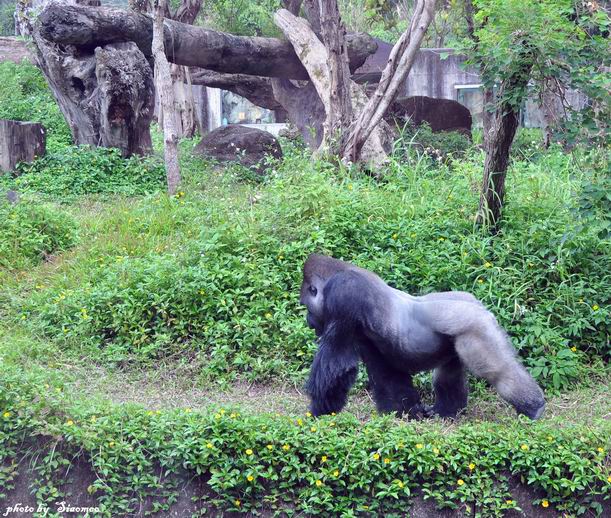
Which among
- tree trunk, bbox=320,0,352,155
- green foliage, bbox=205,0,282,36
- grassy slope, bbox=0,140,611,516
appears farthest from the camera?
green foliage, bbox=205,0,282,36

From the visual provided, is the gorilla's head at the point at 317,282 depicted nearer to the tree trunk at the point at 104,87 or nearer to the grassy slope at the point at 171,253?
the grassy slope at the point at 171,253

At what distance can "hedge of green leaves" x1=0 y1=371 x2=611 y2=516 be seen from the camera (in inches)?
150

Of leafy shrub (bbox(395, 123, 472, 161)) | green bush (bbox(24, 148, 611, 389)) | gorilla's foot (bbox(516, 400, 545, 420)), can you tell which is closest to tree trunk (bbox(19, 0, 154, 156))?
green bush (bbox(24, 148, 611, 389))

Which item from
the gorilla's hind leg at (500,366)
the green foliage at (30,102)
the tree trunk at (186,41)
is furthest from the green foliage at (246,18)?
the gorilla's hind leg at (500,366)

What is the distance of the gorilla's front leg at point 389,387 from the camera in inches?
181

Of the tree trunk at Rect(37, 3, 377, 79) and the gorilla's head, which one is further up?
the tree trunk at Rect(37, 3, 377, 79)

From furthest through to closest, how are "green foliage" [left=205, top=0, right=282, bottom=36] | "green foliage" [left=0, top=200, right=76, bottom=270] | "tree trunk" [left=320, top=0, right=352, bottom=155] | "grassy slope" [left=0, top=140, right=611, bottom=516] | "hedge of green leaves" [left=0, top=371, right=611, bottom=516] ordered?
"green foliage" [left=205, top=0, right=282, bottom=36] → "tree trunk" [left=320, top=0, right=352, bottom=155] → "green foliage" [left=0, top=200, right=76, bottom=270] → "grassy slope" [left=0, top=140, right=611, bottom=516] → "hedge of green leaves" [left=0, top=371, right=611, bottom=516]

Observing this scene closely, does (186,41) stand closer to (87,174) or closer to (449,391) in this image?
(87,174)

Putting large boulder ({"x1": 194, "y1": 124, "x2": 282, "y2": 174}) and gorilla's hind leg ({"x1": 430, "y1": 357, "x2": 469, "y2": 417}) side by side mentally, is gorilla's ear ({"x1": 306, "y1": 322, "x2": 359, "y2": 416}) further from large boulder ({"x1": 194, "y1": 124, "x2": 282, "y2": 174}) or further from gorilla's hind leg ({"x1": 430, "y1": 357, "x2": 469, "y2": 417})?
large boulder ({"x1": 194, "y1": 124, "x2": 282, "y2": 174})

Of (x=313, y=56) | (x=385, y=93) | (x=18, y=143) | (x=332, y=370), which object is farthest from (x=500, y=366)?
(x=313, y=56)

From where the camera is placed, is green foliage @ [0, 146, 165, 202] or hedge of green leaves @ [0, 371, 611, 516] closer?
hedge of green leaves @ [0, 371, 611, 516]

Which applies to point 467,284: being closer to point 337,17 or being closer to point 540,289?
point 540,289

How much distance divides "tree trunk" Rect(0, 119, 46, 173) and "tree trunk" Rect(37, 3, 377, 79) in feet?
3.62

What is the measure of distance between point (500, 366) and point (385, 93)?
515cm
